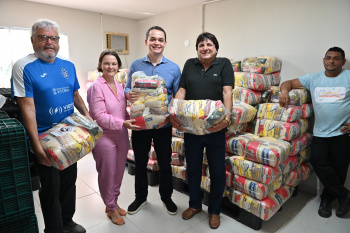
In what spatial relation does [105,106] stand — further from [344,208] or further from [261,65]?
[344,208]

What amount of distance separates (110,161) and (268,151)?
53.7 inches

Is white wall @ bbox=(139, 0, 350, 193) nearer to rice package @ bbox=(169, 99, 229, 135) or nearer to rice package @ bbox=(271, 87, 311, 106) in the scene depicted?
rice package @ bbox=(271, 87, 311, 106)

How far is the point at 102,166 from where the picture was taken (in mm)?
2059

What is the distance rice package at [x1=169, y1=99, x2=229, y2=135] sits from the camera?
1820mm

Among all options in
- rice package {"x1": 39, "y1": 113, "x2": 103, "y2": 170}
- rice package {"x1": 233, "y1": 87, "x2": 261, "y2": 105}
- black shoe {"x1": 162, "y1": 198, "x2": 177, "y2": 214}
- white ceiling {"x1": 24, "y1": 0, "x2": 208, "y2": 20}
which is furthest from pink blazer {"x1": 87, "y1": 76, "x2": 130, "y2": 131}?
white ceiling {"x1": 24, "y1": 0, "x2": 208, "y2": 20}

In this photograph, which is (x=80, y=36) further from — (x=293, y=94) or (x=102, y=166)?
(x=293, y=94)

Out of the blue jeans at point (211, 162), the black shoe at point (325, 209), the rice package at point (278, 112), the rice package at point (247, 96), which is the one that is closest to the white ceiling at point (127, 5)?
the rice package at point (247, 96)

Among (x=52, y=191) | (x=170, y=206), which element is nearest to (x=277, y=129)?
(x=170, y=206)

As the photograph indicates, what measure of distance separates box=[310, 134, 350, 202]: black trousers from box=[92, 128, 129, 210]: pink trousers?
6.37 feet

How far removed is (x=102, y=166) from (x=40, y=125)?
2.15 ft

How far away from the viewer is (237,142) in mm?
2270

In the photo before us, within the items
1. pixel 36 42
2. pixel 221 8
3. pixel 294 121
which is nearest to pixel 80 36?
pixel 221 8

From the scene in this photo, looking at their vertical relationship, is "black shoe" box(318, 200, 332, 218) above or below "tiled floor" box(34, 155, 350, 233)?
above

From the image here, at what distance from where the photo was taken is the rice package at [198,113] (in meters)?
1.82
